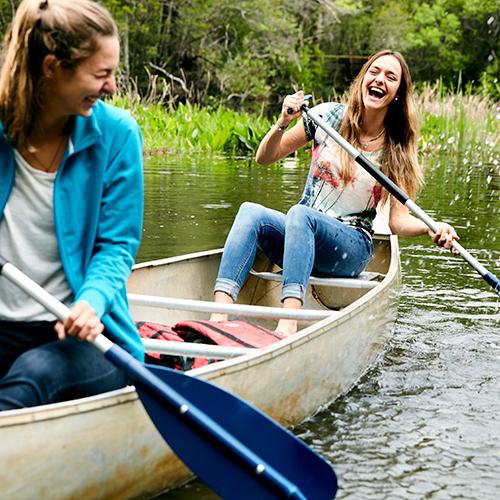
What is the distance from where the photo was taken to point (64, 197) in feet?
8.10

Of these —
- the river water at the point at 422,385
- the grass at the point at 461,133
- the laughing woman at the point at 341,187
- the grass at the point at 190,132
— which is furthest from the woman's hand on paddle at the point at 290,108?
the grass at the point at 461,133

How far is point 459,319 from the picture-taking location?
536 cm

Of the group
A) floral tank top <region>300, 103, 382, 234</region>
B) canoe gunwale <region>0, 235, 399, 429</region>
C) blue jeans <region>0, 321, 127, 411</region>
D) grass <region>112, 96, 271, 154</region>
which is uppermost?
floral tank top <region>300, 103, 382, 234</region>

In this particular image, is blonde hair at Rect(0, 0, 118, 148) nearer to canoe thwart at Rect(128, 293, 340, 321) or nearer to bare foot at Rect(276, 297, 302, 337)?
canoe thwart at Rect(128, 293, 340, 321)

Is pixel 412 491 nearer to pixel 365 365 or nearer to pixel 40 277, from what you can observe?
pixel 365 365

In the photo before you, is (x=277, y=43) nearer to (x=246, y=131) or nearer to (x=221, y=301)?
(x=246, y=131)

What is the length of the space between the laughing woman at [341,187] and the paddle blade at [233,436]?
1.60 m

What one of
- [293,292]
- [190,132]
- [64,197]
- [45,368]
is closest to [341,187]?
[293,292]

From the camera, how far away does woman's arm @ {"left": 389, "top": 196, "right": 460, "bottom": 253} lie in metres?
4.47

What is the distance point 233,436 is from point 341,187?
2.16 metres

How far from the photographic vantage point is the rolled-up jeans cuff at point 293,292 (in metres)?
4.12

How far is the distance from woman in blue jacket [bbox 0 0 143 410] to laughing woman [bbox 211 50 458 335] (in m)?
1.68

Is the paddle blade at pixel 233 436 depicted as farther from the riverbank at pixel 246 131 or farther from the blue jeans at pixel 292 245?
the riverbank at pixel 246 131

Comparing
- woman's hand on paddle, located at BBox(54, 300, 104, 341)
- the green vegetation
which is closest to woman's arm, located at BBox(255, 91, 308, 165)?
woman's hand on paddle, located at BBox(54, 300, 104, 341)
